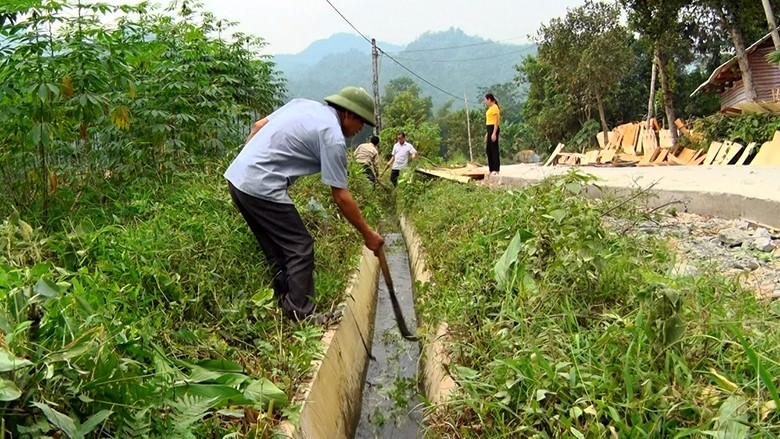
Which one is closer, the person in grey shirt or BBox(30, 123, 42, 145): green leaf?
the person in grey shirt

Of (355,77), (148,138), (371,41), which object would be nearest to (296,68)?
Answer: (355,77)

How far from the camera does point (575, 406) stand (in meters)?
1.80

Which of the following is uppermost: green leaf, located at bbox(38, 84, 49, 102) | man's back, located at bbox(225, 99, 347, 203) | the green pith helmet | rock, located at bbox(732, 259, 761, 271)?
green leaf, located at bbox(38, 84, 49, 102)

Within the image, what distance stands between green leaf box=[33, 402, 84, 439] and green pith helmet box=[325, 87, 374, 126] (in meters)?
2.50

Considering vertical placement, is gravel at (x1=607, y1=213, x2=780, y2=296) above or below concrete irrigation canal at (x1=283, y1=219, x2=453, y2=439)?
above

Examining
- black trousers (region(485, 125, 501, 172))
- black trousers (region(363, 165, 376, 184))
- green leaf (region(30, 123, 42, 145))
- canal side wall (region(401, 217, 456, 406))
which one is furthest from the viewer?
black trousers (region(363, 165, 376, 184))

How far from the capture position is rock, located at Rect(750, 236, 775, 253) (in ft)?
10.8

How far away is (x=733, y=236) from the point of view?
143 inches

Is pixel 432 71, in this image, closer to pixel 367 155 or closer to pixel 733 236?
pixel 367 155

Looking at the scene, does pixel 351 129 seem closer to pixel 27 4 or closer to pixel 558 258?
pixel 558 258

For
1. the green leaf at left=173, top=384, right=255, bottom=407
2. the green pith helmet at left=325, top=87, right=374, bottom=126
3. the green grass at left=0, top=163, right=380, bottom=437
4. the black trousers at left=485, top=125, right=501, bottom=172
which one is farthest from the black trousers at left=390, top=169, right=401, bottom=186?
the green leaf at left=173, top=384, right=255, bottom=407

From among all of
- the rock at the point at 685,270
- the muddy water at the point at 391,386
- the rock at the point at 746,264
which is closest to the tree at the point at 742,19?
the muddy water at the point at 391,386

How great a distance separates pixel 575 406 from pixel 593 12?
24.0 metres

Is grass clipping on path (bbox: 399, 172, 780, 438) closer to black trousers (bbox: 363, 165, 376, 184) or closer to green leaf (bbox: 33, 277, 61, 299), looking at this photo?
green leaf (bbox: 33, 277, 61, 299)
